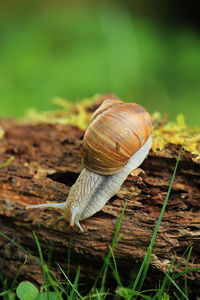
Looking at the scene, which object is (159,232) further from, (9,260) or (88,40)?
(88,40)

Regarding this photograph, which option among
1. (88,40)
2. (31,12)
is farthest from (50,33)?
(31,12)

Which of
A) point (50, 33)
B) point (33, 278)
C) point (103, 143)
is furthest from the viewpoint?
point (50, 33)

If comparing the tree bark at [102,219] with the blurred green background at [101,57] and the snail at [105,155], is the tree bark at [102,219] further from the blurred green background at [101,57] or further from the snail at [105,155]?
the blurred green background at [101,57]

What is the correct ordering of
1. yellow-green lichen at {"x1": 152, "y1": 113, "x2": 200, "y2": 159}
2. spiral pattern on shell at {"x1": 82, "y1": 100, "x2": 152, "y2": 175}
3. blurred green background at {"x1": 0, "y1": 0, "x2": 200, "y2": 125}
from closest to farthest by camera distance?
1. spiral pattern on shell at {"x1": 82, "y1": 100, "x2": 152, "y2": 175}
2. yellow-green lichen at {"x1": 152, "y1": 113, "x2": 200, "y2": 159}
3. blurred green background at {"x1": 0, "y1": 0, "x2": 200, "y2": 125}

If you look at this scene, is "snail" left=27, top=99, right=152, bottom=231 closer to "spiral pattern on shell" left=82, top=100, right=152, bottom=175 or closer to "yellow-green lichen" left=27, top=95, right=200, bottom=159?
"spiral pattern on shell" left=82, top=100, right=152, bottom=175

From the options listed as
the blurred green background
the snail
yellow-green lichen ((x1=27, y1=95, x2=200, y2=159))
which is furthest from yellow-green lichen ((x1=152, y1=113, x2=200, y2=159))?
the blurred green background

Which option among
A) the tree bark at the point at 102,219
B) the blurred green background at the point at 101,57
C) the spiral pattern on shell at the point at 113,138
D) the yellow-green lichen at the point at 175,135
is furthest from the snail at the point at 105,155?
the blurred green background at the point at 101,57

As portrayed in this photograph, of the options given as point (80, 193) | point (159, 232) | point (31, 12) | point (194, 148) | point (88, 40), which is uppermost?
point (31, 12)
